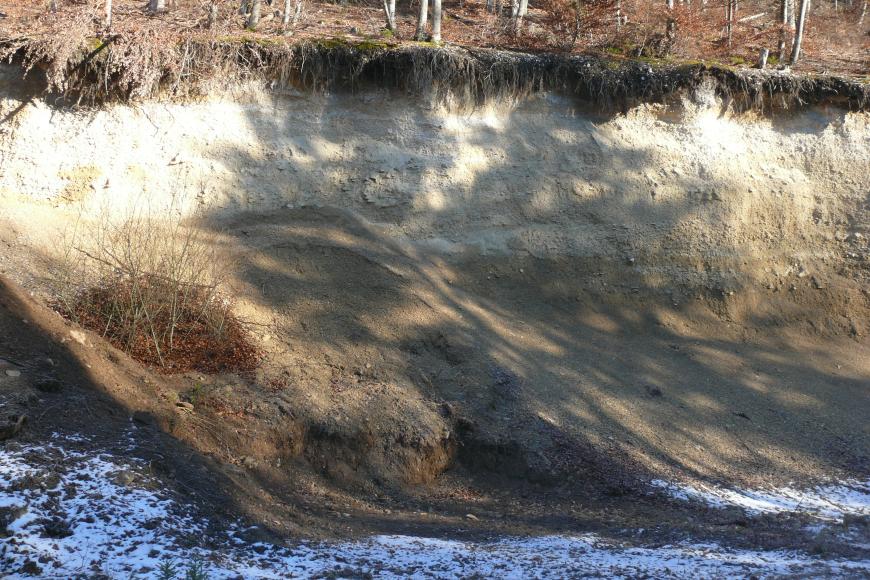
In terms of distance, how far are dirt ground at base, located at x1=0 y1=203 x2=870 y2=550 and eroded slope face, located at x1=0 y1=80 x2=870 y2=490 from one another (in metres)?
0.04

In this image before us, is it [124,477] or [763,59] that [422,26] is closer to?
[763,59]

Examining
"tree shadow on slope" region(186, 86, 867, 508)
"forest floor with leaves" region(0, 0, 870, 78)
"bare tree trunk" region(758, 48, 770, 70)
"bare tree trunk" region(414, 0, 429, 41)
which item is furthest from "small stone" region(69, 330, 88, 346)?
"bare tree trunk" region(758, 48, 770, 70)

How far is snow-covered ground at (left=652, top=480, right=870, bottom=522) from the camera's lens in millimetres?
7379

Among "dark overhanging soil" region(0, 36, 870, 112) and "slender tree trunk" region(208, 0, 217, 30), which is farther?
"slender tree trunk" region(208, 0, 217, 30)

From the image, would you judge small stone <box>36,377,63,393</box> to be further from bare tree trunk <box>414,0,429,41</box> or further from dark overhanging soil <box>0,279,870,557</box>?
bare tree trunk <box>414,0,429,41</box>

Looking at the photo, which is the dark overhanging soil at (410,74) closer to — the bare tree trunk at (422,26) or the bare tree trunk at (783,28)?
the bare tree trunk at (422,26)

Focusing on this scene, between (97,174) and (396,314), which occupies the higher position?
(97,174)

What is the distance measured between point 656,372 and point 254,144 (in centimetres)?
620

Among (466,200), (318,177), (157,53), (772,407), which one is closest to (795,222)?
(772,407)

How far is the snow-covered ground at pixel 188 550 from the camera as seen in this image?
4.62 meters

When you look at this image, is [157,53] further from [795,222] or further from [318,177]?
[795,222]

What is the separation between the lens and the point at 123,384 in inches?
281

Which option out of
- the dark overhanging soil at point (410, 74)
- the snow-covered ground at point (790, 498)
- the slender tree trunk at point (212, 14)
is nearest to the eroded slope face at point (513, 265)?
the dark overhanging soil at point (410, 74)

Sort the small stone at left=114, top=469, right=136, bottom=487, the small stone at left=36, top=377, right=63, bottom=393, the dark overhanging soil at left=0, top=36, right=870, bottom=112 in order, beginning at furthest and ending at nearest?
the dark overhanging soil at left=0, top=36, right=870, bottom=112 → the small stone at left=36, top=377, right=63, bottom=393 → the small stone at left=114, top=469, right=136, bottom=487
